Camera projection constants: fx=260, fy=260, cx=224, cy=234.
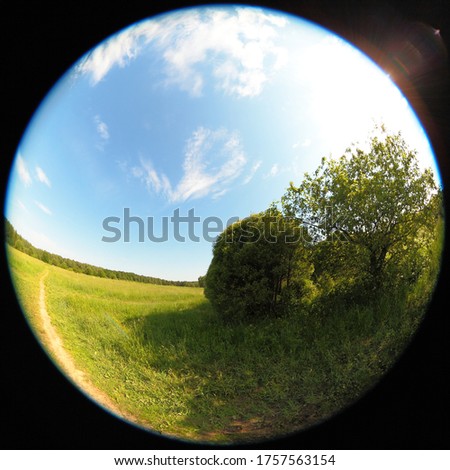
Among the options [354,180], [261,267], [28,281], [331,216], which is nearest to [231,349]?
[261,267]

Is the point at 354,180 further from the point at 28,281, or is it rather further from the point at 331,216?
the point at 28,281

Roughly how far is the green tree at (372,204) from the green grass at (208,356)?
0.69 m

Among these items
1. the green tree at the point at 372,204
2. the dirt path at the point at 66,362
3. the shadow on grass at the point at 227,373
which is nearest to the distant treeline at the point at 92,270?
the dirt path at the point at 66,362

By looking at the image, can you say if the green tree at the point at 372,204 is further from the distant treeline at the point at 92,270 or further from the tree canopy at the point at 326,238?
the distant treeline at the point at 92,270

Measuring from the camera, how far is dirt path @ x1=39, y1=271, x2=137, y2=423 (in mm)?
3072

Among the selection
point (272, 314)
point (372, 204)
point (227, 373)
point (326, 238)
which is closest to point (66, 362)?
point (227, 373)

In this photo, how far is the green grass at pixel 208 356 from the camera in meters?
2.79

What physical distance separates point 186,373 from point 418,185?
342 centimetres

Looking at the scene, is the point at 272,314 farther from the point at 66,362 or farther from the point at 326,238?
the point at 66,362

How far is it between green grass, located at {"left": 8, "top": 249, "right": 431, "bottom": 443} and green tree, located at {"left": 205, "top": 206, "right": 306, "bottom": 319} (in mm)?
164

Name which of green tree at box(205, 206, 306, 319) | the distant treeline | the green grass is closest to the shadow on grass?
the green grass

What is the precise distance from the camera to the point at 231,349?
113 inches

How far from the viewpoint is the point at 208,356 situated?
2830 mm

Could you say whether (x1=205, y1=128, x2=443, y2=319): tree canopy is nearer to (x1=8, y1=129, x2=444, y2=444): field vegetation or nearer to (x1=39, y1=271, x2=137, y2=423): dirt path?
(x1=8, y1=129, x2=444, y2=444): field vegetation
